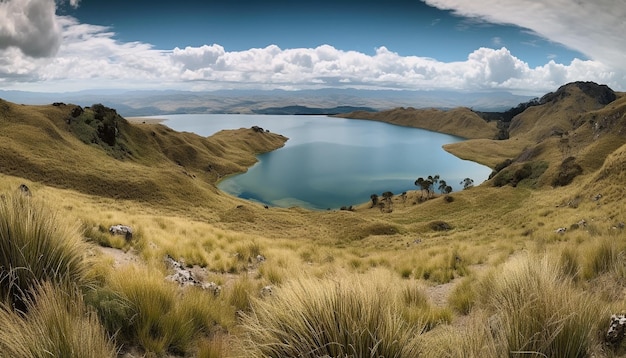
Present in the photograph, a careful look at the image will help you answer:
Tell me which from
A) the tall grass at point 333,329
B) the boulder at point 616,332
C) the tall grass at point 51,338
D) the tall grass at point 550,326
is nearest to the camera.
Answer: the tall grass at point 51,338

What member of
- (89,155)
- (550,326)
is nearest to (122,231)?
(550,326)

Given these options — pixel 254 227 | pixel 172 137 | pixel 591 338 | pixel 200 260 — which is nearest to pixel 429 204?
pixel 254 227

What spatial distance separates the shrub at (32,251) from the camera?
153 inches

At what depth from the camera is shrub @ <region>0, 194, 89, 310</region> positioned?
12.8ft

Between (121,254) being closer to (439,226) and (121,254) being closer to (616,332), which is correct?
(616,332)

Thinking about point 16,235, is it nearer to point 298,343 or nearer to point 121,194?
point 298,343

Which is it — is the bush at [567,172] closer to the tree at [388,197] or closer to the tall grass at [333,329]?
the tree at [388,197]

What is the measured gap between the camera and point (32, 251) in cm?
410

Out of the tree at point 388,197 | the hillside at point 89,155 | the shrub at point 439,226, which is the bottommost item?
the tree at point 388,197

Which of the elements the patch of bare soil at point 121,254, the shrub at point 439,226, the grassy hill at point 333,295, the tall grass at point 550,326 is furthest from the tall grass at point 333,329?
the shrub at point 439,226

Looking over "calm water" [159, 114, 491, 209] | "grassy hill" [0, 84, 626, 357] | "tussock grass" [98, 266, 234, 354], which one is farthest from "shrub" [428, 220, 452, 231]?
"tussock grass" [98, 266, 234, 354]

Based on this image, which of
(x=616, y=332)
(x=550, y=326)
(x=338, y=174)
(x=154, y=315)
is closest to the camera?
Result: (x=550, y=326)

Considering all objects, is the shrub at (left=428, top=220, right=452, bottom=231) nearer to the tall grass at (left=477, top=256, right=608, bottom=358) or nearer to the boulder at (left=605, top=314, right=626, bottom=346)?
the boulder at (left=605, top=314, right=626, bottom=346)

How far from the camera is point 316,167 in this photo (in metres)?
140
